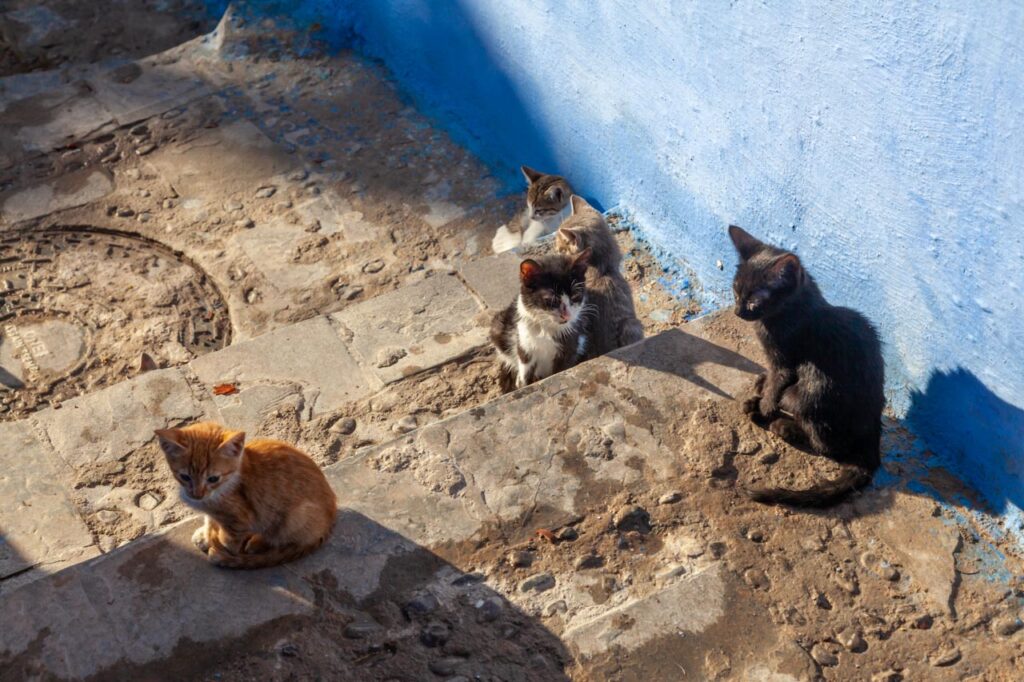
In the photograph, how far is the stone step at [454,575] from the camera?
3.19 meters

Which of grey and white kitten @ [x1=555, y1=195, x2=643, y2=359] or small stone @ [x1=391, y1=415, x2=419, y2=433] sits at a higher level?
grey and white kitten @ [x1=555, y1=195, x2=643, y2=359]

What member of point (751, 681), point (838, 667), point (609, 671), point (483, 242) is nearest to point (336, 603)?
point (609, 671)

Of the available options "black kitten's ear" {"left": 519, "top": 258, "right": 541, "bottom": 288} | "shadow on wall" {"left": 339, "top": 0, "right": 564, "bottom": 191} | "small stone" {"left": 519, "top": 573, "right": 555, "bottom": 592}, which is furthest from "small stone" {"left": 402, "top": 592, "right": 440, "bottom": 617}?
"shadow on wall" {"left": 339, "top": 0, "right": 564, "bottom": 191}

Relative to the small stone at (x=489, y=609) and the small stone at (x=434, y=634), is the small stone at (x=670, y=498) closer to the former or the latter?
the small stone at (x=489, y=609)

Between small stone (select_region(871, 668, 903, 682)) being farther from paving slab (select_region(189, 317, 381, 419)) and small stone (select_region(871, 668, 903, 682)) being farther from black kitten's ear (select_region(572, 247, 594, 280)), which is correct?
paving slab (select_region(189, 317, 381, 419))

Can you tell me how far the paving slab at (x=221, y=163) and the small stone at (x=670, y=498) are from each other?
3785 millimetres

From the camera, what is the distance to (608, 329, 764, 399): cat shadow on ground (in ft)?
13.9

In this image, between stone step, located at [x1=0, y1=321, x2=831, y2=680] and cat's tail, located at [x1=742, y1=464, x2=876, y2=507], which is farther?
cat's tail, located at [x1=742, y1=464, x2=876, y2=507]

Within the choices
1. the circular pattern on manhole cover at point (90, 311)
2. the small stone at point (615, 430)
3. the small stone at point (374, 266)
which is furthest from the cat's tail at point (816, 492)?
the circular pattern on manhole cover at point (90, 311)

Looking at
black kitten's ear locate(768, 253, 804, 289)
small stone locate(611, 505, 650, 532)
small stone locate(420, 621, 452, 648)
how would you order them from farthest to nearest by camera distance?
black kitten's ear locate(768, 253, 804, 289)
small stone locate(611, 505, 650, 532)
small stone locate(420, 621, 452, 648)

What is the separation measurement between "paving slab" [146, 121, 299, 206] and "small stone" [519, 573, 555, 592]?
3.84m

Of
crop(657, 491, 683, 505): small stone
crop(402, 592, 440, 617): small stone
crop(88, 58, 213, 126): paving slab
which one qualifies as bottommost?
crop(88, 58, 213, 126): paving slab

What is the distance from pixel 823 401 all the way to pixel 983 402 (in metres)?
0.58

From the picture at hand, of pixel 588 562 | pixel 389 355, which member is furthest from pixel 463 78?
pixel 588 562
